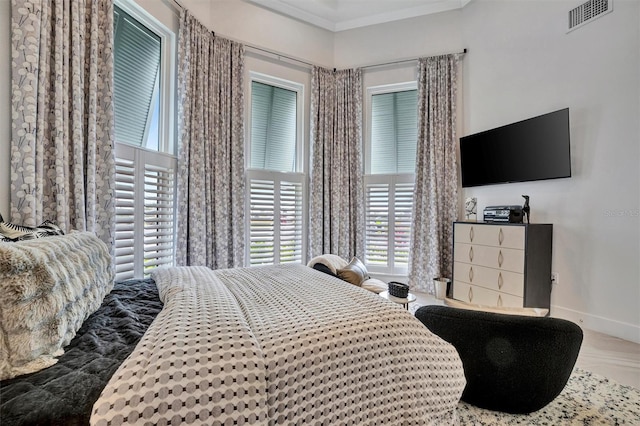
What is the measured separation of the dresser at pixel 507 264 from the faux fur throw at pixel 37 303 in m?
3.38

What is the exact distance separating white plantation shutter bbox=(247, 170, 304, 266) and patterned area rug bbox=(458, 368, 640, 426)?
2769mm

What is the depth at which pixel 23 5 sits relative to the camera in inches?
63.1

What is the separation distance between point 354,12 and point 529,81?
2.49 metres

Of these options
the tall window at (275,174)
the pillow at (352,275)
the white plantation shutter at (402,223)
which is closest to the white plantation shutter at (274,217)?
the tall window at (275,174)

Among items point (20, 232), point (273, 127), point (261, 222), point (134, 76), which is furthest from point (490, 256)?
point (134, 76)

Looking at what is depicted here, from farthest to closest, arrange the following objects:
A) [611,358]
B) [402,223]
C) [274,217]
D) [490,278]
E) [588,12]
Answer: [402,223] < [274,217] < [490,278] < [588,12] < [611,358]

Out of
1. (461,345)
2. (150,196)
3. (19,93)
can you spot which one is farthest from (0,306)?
(150,196)

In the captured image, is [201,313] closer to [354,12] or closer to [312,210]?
[312,210]

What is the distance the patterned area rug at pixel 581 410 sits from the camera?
1.43m

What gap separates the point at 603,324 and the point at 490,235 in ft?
3.81

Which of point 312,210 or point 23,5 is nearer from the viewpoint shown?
point 23,5

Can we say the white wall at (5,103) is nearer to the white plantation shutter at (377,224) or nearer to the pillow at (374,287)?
the pillow at (374,287)

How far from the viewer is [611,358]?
6.88 feet

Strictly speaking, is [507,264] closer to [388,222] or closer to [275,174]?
[388,222]
